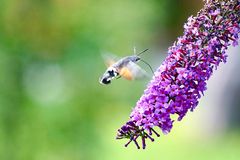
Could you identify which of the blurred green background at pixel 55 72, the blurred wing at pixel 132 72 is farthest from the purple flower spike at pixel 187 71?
the blurred green background at pixel 55 72

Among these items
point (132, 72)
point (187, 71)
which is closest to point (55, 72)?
point (132, 72)

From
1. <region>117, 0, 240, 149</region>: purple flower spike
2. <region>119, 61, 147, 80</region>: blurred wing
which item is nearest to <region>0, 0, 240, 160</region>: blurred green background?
<region>119, 61, 147, 80</region>: blurred wing

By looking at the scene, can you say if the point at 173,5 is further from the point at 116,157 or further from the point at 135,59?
the point at 135,59

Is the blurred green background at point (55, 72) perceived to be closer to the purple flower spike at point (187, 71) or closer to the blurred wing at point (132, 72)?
the blurred wing at point (132, 72)

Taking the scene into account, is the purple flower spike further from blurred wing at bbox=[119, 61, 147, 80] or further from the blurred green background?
the blurred green background

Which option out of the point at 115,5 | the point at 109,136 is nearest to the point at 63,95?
the point at 115,5
